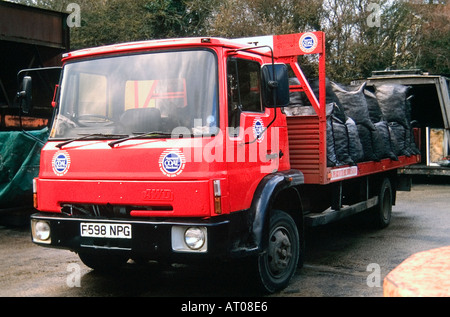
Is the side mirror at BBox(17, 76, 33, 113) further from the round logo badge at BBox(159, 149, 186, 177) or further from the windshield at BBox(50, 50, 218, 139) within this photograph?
the round logo badge at BBox(159, 149, 186, 177)

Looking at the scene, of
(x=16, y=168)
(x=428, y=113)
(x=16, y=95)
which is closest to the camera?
(x=16, y=168)

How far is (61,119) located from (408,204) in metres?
8.45

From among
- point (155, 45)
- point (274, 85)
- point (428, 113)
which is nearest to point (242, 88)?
point (274, 85)

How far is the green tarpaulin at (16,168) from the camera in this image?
8.62 m

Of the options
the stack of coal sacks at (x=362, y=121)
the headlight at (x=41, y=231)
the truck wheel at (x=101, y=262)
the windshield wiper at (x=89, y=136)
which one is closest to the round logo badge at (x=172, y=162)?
the windshield wiper at (x=89, y=136)

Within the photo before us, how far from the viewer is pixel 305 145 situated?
237 inches

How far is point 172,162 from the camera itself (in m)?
4.46

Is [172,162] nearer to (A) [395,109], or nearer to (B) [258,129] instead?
(B) [258,129]

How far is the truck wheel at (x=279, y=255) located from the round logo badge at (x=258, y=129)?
0.73 metres

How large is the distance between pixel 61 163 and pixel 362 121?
418cm

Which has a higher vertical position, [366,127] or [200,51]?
[200,51]

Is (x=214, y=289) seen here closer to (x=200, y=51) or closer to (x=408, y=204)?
(x=200, y=51)
